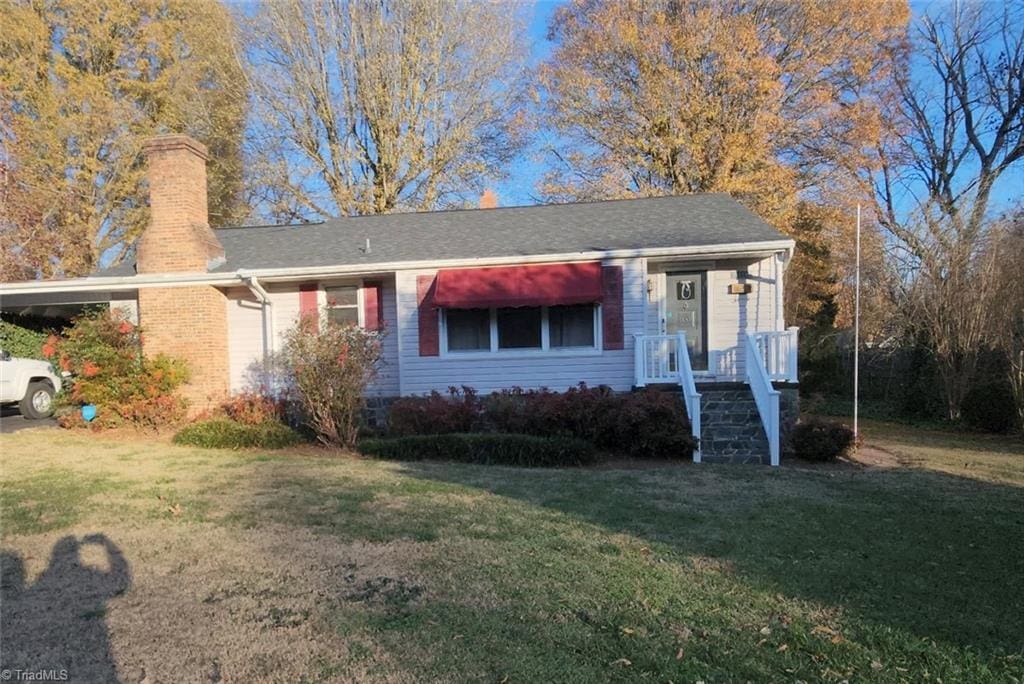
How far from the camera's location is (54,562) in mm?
4035

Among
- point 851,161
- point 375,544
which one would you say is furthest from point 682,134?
point 375,544

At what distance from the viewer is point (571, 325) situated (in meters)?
10.9

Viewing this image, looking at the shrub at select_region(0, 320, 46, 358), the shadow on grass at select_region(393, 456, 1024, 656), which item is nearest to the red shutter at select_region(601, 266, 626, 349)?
the shadow on grass at select_region(393, 456, 1024, 656)

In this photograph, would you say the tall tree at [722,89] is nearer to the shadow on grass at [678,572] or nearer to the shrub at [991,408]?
the shrub at [991,408]

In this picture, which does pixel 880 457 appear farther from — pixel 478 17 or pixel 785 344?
pixel 478 17

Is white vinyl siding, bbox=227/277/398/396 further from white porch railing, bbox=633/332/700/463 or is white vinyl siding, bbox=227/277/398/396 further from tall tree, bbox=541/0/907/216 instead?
tall tree, bbox=541/0/907/216

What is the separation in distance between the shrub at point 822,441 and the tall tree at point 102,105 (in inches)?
770

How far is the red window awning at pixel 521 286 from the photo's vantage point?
998 cm

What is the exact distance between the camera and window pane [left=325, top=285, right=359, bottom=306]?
11531 millimetres

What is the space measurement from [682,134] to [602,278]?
34.0ft

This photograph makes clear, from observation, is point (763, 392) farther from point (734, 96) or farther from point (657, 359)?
point (734, 96)

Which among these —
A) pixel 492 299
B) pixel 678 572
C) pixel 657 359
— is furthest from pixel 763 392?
pixel 678 572

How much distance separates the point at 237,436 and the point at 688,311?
7.71 m

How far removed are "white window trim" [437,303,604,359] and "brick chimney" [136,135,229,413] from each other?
4.13 m
